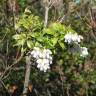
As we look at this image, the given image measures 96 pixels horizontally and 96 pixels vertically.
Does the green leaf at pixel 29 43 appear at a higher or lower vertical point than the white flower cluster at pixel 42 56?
higher

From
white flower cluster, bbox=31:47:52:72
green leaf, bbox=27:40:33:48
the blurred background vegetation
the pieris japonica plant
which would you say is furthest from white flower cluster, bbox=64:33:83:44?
the blurred background vegetation

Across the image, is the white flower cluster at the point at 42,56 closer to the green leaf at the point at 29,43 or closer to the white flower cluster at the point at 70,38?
the green leaf at the point at 29,43

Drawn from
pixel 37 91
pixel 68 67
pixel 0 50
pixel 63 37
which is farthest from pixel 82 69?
pixel 63 37

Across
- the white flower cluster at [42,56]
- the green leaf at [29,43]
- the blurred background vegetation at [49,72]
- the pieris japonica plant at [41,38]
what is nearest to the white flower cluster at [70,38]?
the pieris japonica plant at [41,38]

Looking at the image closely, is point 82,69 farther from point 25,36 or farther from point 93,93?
point 25,36

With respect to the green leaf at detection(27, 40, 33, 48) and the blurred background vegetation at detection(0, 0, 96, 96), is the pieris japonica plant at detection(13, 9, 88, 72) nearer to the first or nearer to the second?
the green leaf at detection(27, 40, 33, 48)

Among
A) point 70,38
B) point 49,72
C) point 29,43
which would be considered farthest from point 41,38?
point 49,72

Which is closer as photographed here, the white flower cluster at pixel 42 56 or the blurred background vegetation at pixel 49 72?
the white flower cluster at pixel 42 56

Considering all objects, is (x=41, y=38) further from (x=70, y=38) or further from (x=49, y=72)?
(x=49, y=72)

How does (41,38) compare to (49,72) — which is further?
(49,72)

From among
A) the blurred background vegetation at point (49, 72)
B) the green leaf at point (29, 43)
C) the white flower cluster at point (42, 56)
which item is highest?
the green leaf at point (29, 43)

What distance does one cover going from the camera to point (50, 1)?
15.1 feet

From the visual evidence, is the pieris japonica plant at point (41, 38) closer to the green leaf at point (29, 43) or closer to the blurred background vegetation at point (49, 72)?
the green leaf at point (29, 43)

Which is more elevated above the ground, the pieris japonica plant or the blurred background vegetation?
the pieris japonica plant
